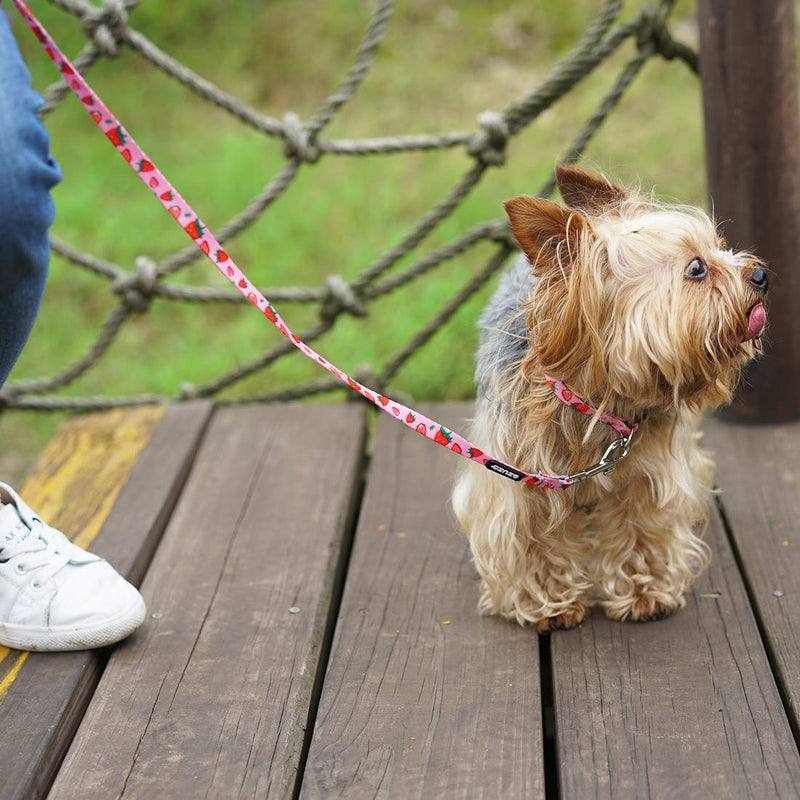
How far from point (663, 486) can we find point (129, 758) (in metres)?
1.12

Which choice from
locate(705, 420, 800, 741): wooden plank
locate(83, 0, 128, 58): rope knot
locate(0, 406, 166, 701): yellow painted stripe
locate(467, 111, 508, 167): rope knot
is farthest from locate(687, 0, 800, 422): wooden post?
locate(0, 406, 166, 701): yellow painted stripe

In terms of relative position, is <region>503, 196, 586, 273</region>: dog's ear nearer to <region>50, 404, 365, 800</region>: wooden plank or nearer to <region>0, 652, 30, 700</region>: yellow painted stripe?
<region>50, 404, 365, 800</region>: wooden plank

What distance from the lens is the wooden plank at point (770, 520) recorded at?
2041mm

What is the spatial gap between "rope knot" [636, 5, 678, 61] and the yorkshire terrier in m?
1.22

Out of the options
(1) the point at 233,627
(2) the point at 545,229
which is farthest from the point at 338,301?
(2) the point at 545,229

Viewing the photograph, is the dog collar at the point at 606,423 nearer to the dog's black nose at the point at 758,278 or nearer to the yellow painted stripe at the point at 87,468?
the dog's black nose at the point at 758,278

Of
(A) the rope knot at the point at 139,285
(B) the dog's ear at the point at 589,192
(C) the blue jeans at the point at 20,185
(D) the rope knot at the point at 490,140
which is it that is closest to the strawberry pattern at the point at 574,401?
(B) the dog's ear at the point at 589,192

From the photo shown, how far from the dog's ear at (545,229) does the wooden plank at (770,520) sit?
86 cm

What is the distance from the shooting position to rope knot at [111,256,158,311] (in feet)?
10.7

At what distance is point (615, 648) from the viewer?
208cm

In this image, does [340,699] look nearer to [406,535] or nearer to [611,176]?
[406,535]

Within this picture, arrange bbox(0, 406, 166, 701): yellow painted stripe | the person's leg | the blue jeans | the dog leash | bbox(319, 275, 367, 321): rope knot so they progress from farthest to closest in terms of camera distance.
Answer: bbox(319, 275, 367, 321): rope knot
bbox(0, 406, 166, 701): yellow painted stripe
the dog leash
the person's leg
the blue jeans

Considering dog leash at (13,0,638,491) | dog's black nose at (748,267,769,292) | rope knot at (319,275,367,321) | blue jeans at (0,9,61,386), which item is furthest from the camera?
rope knot at (319,275,367,321)

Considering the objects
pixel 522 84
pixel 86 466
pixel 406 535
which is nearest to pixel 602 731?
pixel 406 535
